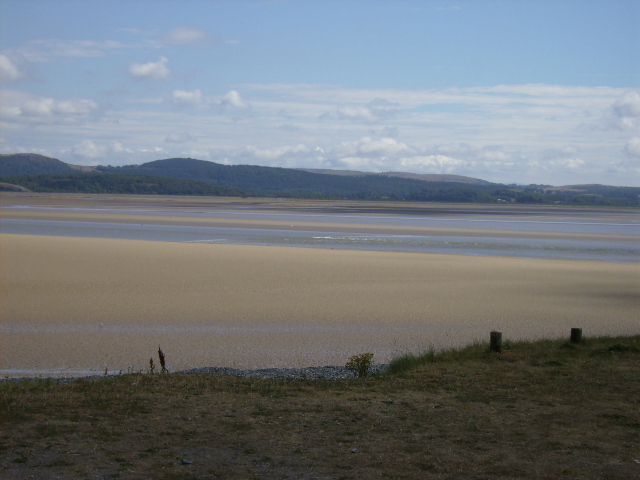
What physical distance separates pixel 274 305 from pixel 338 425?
27.6 feet

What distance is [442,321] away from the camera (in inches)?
516

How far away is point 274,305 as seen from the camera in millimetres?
14273

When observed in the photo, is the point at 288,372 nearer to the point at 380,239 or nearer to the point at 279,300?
the point at 279,300

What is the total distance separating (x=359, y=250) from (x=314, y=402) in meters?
18.4

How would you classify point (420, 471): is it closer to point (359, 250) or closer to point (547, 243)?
point (359, 250)

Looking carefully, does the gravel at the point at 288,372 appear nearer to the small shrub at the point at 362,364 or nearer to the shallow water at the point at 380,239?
the small shrub at the point at 362,364

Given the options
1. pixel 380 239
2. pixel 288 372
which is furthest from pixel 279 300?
pixel 380 239

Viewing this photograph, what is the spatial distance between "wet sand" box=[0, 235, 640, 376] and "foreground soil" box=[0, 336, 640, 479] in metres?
2.51

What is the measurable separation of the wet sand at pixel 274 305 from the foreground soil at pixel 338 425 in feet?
8.22

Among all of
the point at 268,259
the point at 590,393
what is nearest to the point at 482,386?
the point at 590,393

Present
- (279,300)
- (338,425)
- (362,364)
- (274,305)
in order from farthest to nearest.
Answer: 1. (279,300)
2. (274,305)
3. (362,364)
4. (338,425)

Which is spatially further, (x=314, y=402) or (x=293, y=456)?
(x=314, y=402)

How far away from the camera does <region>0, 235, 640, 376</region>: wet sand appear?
10.6m

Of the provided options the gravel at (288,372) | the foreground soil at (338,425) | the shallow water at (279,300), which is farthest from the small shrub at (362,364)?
the shallow water at (279,300)
